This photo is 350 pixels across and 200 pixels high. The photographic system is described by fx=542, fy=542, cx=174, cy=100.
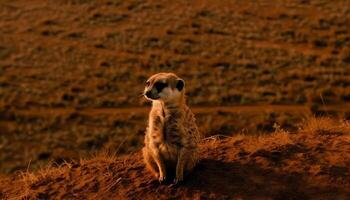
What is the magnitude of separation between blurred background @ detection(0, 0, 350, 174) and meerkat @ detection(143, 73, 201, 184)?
22.8 ft

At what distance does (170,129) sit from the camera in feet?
17.8

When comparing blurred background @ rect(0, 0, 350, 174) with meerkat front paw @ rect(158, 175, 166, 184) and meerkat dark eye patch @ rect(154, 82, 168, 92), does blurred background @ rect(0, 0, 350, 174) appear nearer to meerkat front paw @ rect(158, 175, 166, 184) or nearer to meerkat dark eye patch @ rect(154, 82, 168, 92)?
meerkat front paw @ rect(158, 175, 166, 184)

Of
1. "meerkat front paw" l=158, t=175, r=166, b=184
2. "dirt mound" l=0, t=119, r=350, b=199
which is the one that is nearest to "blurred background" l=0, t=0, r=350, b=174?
"dirt mound" l=0, t=119, r=350, b=199

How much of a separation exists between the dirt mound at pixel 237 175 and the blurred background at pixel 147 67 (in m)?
5.62

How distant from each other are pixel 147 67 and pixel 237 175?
641 inches

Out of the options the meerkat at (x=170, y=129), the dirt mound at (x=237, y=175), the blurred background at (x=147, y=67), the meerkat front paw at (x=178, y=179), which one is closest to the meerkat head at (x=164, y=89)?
the meerkat at (x=170, y=129)

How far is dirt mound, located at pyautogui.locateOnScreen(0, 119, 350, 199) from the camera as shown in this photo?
5.56m

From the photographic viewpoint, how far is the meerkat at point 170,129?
5336 mm

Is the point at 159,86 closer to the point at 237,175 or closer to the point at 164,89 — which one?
the point at 164,89

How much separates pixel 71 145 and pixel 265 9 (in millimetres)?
15874

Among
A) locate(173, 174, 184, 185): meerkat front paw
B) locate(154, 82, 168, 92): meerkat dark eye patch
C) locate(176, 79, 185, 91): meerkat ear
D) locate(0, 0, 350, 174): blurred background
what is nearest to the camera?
locate(154, 82, 168, 92): meerkat dark eye patch

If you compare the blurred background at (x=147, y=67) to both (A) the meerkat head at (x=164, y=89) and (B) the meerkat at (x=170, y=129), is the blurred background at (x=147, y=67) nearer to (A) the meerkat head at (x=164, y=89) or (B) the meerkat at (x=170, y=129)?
(B) the meerkat at (x=170, y=129)

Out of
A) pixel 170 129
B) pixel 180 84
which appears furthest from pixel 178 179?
pixel 180 84

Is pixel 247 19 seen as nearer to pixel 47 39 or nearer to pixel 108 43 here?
pixel 108 43
